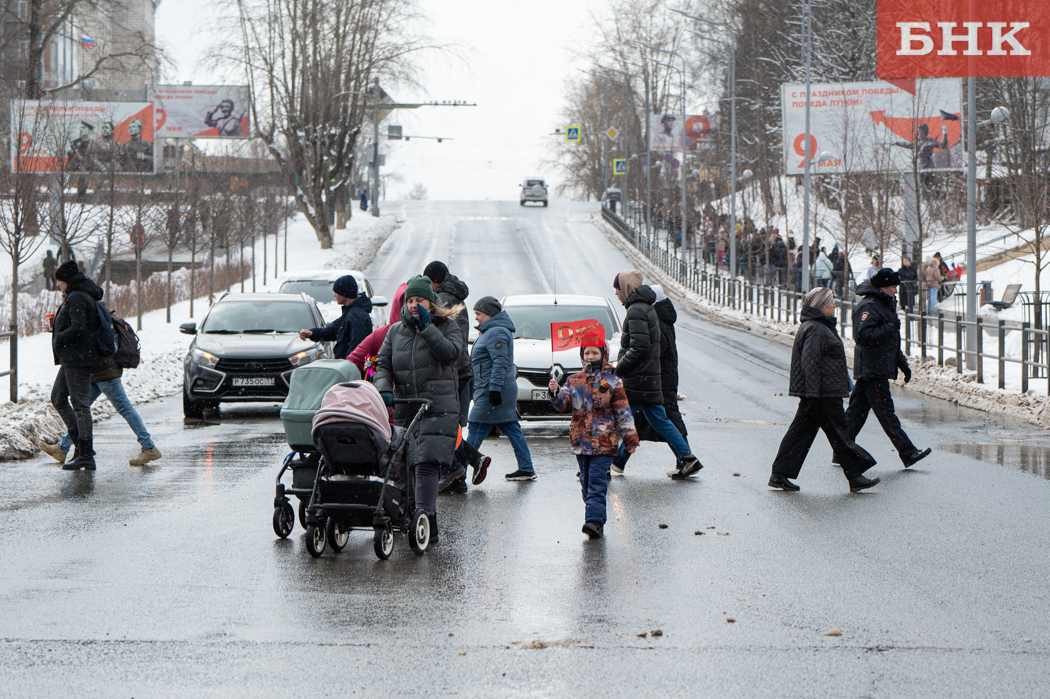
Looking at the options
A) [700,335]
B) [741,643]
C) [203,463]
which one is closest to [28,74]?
[700,335]

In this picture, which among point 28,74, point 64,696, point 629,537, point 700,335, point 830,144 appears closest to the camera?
point 64,696

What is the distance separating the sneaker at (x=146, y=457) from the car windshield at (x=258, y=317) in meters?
6.22

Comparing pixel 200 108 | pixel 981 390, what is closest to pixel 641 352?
pixel 981 390

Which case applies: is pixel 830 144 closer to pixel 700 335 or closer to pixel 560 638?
pixel 700 335

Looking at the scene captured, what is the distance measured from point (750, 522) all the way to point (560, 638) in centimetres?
347

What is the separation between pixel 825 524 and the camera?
909 cm

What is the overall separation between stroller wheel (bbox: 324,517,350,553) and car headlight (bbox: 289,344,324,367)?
8842 mm

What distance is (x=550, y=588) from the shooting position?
23.2 feet

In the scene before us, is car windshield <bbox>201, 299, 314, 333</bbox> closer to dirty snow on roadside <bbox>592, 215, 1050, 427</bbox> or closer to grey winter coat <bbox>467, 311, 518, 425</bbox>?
grey winter coat <bbox>467, 311, 518, 425</bbox>

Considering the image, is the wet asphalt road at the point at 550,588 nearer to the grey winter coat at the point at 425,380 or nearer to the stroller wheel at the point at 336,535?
the stroller wheel at the point at 336,535

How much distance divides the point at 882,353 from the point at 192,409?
9.05 m

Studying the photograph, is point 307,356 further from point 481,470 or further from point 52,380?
point 481,470

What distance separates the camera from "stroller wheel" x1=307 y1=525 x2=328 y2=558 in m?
7.86

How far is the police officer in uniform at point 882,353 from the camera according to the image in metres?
11.9
